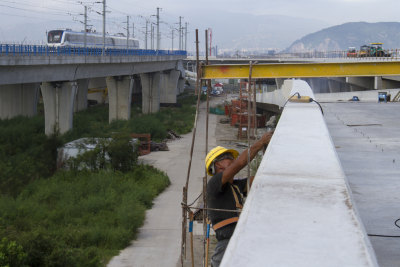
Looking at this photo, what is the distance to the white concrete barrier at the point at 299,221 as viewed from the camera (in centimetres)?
300

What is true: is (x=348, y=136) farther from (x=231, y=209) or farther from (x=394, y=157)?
(x=231, y=209)

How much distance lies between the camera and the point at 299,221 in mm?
3619

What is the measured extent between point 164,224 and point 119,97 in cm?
3708

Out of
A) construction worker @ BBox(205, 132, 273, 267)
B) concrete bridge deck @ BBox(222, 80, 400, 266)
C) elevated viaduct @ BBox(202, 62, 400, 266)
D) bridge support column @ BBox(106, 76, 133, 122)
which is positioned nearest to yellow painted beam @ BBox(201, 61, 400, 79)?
concrete bridge deck @ BBox(222, 80, 400, 266)

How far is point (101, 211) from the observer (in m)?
21.6

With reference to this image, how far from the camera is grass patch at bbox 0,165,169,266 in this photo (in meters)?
14.8

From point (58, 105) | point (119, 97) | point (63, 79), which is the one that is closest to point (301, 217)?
point (63, 79)

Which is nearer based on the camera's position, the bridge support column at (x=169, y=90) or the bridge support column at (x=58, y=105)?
the bridge support column at (x=58, y=105)

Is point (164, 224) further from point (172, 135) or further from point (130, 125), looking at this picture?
point (130, 125)

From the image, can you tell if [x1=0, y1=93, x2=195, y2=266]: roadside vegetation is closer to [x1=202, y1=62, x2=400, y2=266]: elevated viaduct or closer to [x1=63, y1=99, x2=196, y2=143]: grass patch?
[x1=63, y1=99, x2=196, y2=143]: grass patch

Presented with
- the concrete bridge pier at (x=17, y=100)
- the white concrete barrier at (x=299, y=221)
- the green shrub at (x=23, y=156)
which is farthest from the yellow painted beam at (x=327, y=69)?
the concrete bridge pier at (x=17, y=100)

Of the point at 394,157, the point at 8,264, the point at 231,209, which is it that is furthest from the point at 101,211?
the point at 231,209

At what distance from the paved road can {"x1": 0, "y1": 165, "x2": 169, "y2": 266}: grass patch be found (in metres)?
7.60

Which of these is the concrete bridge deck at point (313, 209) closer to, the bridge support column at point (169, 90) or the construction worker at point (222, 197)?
the construction worker at point (222, 197)
